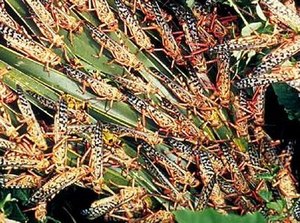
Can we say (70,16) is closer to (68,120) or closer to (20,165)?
(68,120)

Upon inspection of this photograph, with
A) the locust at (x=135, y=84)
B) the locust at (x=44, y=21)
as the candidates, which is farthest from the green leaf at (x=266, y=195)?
the locust at (x=44, y=21)

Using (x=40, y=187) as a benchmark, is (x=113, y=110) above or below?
above

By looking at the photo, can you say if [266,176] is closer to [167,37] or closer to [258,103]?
[258,103]

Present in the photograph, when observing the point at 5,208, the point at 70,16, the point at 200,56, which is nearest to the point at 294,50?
the point at 200,56

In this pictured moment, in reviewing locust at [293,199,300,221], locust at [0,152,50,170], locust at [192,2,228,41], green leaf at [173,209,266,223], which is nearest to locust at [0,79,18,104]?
locust at [0,152,50,170]

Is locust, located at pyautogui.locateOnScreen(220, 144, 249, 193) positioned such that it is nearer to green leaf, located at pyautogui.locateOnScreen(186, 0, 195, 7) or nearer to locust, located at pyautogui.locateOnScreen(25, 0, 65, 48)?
green leaf, located at pyautogui.locateOnScreen(186, 0, 195, 7)
